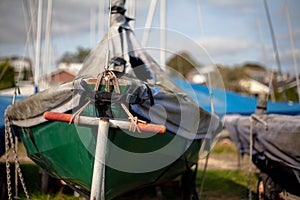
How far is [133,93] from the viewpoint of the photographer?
8.79 feet

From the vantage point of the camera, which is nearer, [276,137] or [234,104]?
[276,137]

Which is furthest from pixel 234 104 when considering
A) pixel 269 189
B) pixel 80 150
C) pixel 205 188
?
pixel 80 150

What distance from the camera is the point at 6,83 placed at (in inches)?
726

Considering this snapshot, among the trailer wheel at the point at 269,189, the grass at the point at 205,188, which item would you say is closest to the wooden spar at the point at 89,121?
the grass at the point at 205,188

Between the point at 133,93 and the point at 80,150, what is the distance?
76cm

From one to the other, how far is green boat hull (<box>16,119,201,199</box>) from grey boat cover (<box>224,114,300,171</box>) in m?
1.14

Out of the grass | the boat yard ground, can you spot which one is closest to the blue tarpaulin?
the boat yard ground

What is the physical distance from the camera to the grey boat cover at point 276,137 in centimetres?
381

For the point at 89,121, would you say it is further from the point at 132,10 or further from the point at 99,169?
the point at 132,10

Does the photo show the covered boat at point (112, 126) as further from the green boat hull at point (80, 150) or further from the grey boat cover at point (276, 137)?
the grey boat cover at point (276, 137)

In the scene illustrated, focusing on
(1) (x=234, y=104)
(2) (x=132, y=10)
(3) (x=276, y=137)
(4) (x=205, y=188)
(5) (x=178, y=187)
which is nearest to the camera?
(3) (x=276, y=137)

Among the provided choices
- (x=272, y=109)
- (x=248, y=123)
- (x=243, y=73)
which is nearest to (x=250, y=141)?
(x=248, y=123)

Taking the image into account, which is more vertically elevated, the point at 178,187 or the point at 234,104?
the point at 234,104

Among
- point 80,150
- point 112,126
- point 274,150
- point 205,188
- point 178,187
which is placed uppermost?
point 112,126
